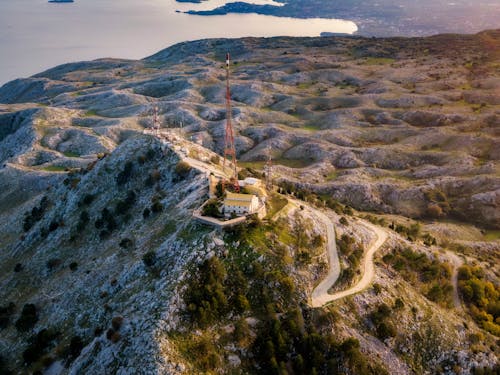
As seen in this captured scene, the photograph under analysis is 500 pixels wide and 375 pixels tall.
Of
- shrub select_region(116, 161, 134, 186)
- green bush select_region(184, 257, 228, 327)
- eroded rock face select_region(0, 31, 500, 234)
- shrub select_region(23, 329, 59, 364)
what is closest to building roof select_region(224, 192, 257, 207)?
green bush select_region(184, 257, 228, 327)

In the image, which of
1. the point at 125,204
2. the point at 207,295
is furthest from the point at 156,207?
the point at 207,295

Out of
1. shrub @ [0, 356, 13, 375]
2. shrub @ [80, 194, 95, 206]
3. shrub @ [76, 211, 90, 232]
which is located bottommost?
shrub @ [0, 356, 13, 375]

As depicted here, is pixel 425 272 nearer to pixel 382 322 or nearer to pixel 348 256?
pixel 348 256

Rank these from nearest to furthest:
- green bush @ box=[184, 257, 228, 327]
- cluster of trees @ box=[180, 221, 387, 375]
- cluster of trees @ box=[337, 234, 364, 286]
A: 1. cluster of trees @ box=[180, 221, 387, 375]
2. green bush @ box=[184, 257, 228, 327]
3. cluster of trees @ box=[337, 234, 364, 286]

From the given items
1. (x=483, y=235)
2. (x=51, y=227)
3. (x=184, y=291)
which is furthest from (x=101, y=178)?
(x=483, y=235)

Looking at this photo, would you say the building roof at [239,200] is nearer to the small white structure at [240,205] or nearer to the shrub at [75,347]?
the small white structure at [240,205]

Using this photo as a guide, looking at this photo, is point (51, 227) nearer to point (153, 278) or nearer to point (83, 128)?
point (153, 278)

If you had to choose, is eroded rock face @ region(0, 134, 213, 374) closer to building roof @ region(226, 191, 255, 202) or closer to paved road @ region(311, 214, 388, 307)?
building roof @ region(226, 191, 255, 202)

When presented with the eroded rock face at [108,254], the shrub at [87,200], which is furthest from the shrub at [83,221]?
the shrub at [87,200]
